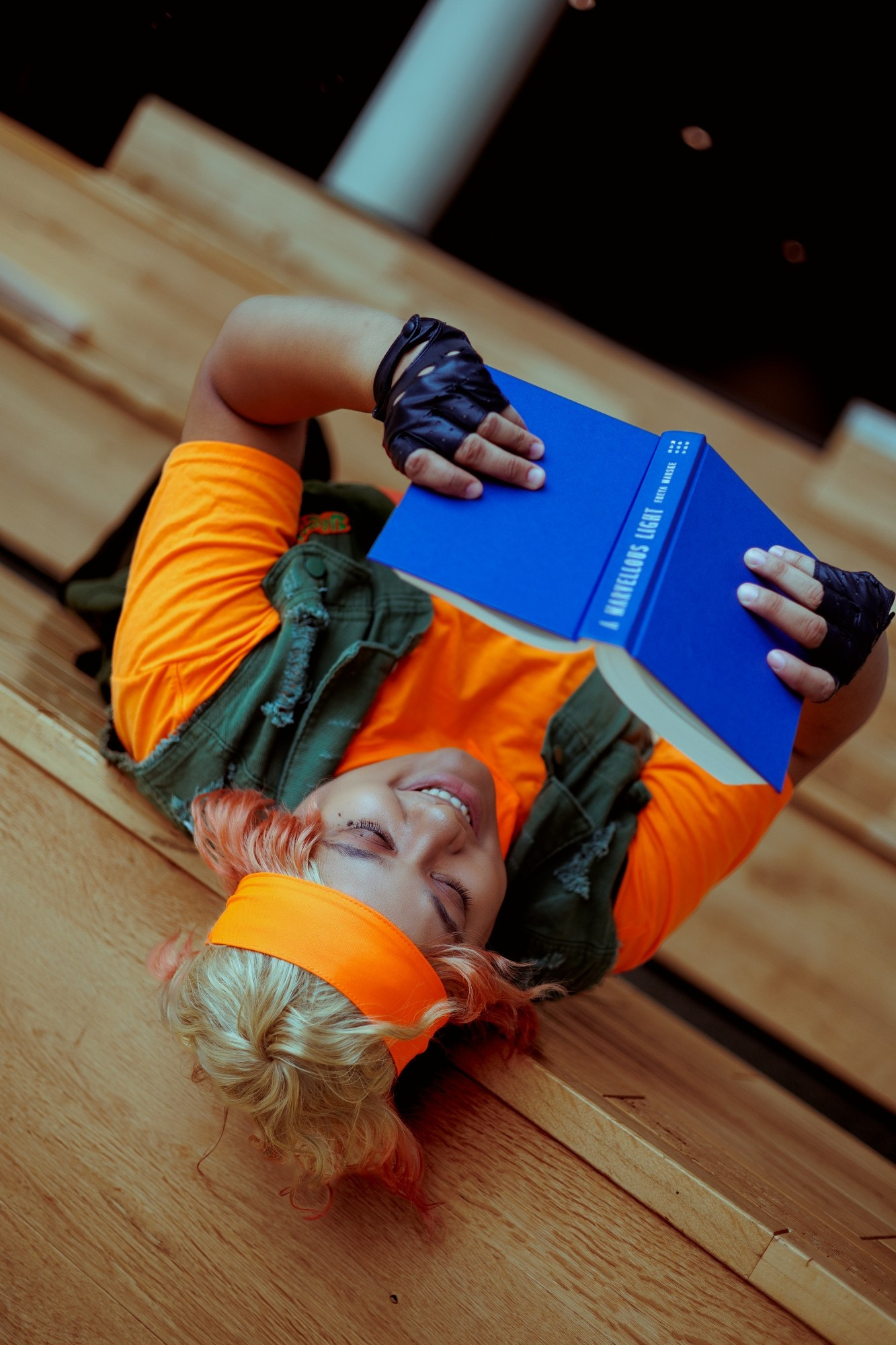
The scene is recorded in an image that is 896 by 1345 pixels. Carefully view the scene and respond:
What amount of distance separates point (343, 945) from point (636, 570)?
36 centimetres

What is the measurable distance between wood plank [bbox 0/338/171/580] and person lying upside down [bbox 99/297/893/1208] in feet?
1.79

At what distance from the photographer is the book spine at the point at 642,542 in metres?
0.56

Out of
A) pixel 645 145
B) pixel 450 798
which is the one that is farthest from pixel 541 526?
pixel 645 145

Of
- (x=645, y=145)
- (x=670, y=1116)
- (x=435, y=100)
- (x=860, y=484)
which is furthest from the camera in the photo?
(x=645, y=145)

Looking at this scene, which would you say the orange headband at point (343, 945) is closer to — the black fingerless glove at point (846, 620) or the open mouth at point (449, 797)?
the open mouth at point (449, 797)

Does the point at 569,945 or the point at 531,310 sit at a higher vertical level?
the point at 531,310

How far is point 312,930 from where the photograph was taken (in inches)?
28.0

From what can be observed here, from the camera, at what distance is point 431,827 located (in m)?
0.78

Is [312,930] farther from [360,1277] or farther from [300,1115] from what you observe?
[360,1277]

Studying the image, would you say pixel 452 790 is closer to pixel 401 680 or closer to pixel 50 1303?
pixel 401 680

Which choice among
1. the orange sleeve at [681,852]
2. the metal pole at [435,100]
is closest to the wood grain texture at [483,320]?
the metal pole at [435,100]

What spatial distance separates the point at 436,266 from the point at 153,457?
1.83 ft

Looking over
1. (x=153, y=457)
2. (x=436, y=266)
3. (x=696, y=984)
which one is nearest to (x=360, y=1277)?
(x=696, y=984)

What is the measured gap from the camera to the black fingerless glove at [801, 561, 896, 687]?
0.67 metres
